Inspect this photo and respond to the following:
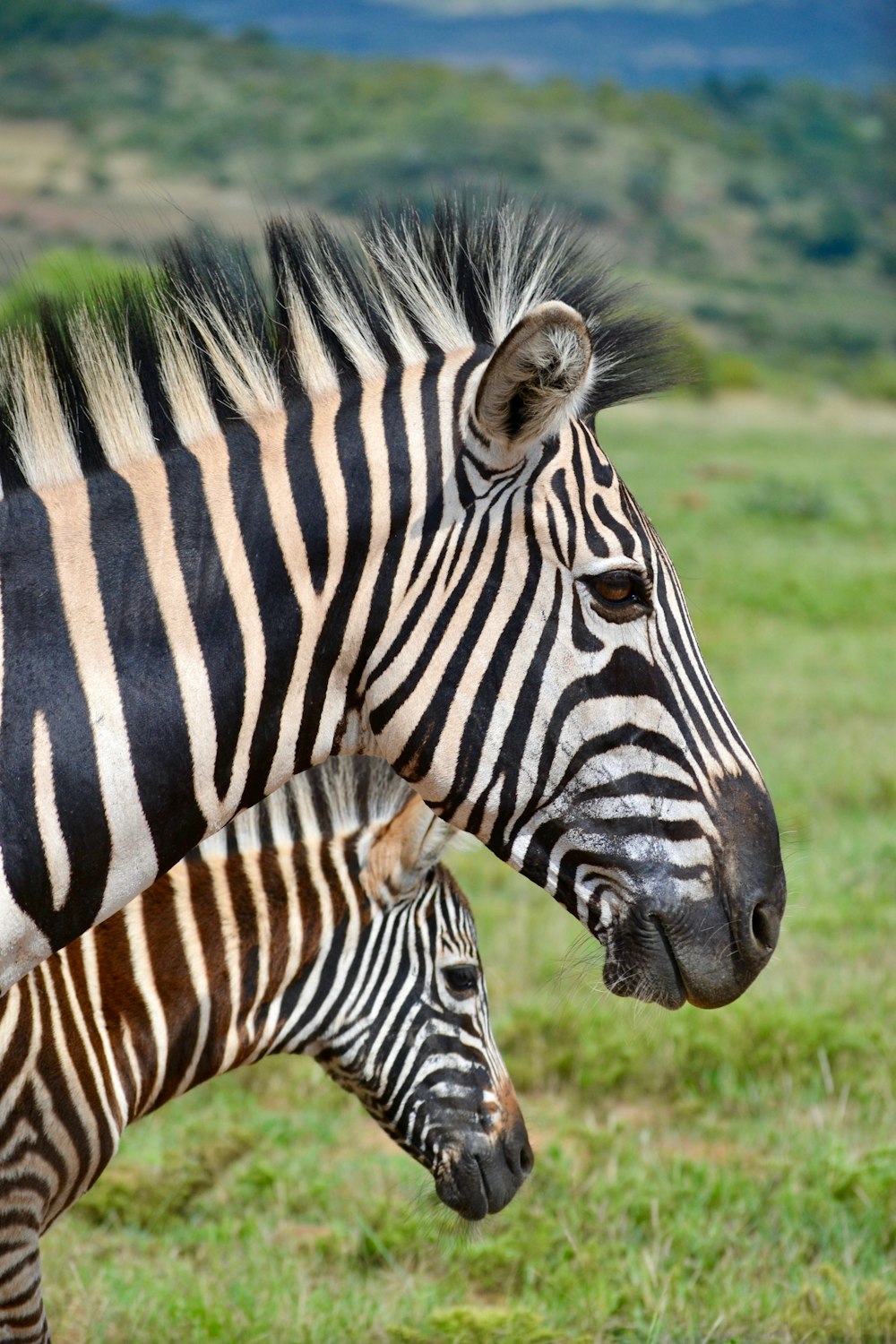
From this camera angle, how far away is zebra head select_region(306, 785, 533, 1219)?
3816 mm

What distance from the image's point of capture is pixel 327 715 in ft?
8.30

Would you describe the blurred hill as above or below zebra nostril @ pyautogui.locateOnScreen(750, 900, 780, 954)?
above

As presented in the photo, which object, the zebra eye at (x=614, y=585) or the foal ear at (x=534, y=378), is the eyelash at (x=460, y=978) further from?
the foal ear at (x=534, y=378)

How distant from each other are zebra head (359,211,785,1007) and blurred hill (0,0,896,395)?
4929cm

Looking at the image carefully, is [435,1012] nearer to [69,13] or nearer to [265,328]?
[265,328]

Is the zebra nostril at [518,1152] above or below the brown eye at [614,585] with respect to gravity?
below

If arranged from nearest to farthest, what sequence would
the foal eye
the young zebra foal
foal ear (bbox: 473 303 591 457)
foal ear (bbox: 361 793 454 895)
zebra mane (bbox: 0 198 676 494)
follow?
foal ear (bbox: 473 303 591 457) < zebra mane (bbox: 0 198 676 494) < the young zebra foal < foal ear (bbox: 361 793 454 895) < the foal eye

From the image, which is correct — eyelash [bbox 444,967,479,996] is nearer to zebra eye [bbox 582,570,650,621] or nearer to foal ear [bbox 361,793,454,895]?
foal ear [bbox 361,793,454,895]

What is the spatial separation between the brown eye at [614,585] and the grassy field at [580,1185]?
76 cm

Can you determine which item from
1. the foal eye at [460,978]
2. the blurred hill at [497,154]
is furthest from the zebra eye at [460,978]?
the blurred hill at [497,154]

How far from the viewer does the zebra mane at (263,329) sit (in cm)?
247

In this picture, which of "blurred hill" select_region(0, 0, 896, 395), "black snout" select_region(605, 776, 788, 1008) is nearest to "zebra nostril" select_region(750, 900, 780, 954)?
"black snout" select_region(605, 776, 788, 1008)

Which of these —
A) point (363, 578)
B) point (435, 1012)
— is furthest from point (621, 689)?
point (435, 1012)

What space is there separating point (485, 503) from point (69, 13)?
397 feet
